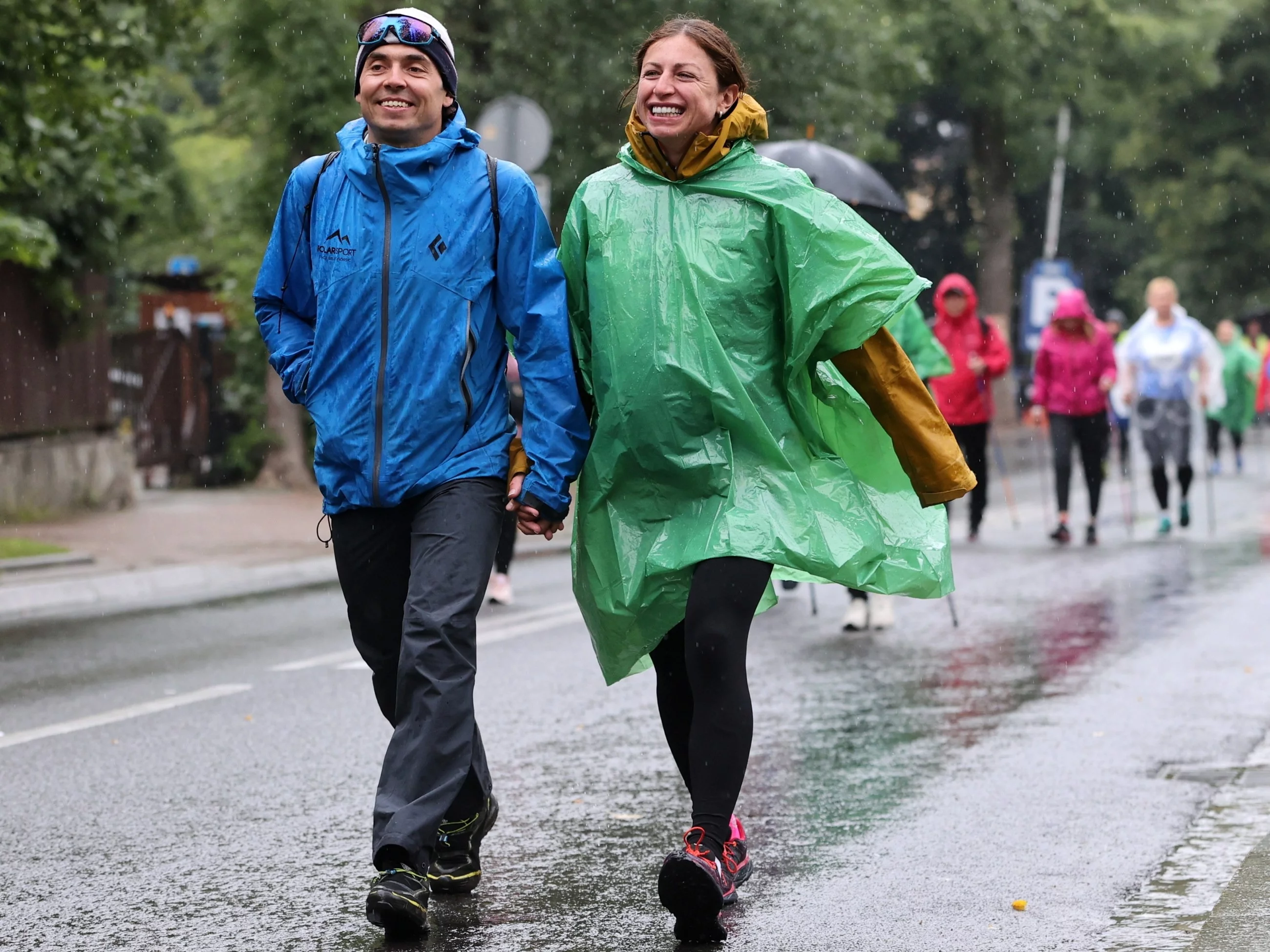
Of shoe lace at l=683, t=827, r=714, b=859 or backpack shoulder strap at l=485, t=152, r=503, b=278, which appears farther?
backpack shoulder strap at l=485, t=152, r=503, b=278

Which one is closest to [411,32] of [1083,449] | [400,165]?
[400,165]

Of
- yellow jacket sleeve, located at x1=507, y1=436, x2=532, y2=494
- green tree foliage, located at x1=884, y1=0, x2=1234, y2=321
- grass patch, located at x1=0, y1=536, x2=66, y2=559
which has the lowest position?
grass patch, located at x1=0, y1=536, x2=66, y2=559

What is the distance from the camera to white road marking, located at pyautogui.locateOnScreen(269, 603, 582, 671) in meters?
9.05

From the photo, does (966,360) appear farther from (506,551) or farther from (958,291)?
(506,551)

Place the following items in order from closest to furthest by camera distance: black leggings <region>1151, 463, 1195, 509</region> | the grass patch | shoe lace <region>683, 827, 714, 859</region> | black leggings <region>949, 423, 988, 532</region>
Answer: shoe lace <region>683, 827, 714, 859</region>
the grass patch
black leggings <region>949, 423, 988, 532</region>
black leggings <region>1151, 463, 1195, 509</region>

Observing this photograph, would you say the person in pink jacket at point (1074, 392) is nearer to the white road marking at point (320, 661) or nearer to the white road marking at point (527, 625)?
the white road marking at point (527, 625)

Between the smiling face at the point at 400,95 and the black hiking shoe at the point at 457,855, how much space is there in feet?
5.03

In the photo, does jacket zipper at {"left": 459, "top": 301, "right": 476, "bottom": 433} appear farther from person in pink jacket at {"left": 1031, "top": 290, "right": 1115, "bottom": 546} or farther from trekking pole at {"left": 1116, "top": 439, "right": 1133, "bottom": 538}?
trekking pole at {"left": 1116, "top": 439, "right": 1133, "bottom": 538}

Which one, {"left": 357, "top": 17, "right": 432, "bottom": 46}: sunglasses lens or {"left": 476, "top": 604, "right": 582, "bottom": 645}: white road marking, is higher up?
{"left": 357, "top": 17, "right": 432, "bottom": 46}: sunglasses lens

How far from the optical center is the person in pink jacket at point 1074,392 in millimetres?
15000

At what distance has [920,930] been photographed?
4395mm

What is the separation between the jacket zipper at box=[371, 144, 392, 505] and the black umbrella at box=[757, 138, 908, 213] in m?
6.51

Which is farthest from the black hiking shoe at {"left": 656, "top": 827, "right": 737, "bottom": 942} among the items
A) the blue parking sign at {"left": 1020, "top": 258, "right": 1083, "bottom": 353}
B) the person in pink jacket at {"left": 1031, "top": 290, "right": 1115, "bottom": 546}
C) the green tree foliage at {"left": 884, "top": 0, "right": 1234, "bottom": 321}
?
the blue parking sign at {"left": 1020, "top": 258, "right": 1083, "bottom": 353}

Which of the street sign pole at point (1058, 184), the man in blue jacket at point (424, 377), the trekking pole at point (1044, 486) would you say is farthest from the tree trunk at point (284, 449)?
the street sign pole at point (1058, 184)
